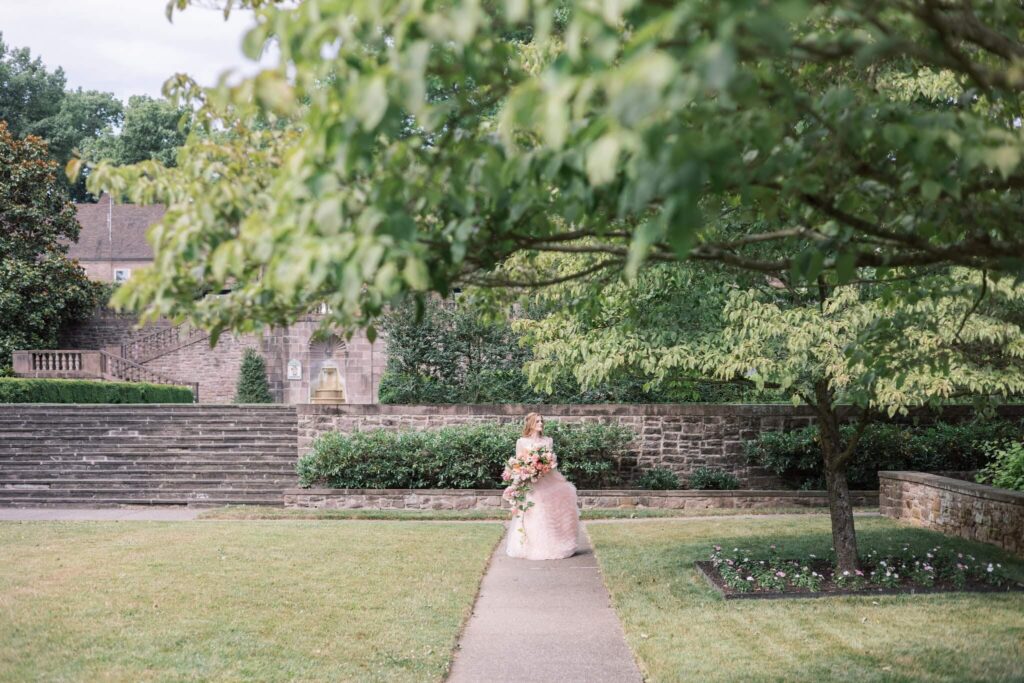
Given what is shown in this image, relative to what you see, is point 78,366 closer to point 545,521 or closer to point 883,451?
point 545,521

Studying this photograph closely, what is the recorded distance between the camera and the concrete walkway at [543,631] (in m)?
7.27

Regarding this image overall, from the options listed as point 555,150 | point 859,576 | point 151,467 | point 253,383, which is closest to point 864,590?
point 859,576

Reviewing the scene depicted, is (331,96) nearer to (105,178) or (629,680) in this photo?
(105,178)

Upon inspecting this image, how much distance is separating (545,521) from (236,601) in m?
4.25

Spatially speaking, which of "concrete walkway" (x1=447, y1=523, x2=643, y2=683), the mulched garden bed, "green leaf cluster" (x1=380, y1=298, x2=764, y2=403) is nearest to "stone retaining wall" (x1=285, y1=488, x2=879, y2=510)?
"green leaf cluster" (x1=380, y1=298, x2=764, y2=403)

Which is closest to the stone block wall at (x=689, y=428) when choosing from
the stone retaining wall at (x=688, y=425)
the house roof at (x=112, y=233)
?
the stone retaining wall at (x=688, y=425)

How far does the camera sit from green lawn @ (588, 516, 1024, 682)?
23.9 feet

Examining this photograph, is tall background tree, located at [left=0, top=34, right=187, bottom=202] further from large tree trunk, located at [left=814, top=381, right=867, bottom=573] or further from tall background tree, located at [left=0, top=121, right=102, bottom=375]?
large tree trunk, located at [left=814, top=381, right=867, bottom=573]

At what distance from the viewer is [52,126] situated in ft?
190

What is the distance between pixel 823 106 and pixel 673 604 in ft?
22.6

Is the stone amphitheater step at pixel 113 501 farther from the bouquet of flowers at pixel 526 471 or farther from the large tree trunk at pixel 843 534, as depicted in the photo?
the large tree trunk at pixel 843 534

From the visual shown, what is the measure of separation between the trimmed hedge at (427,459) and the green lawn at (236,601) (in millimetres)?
2820

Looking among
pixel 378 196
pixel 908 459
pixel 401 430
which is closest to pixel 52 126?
pixel 401 430

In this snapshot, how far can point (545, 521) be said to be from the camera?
12.7 meters
